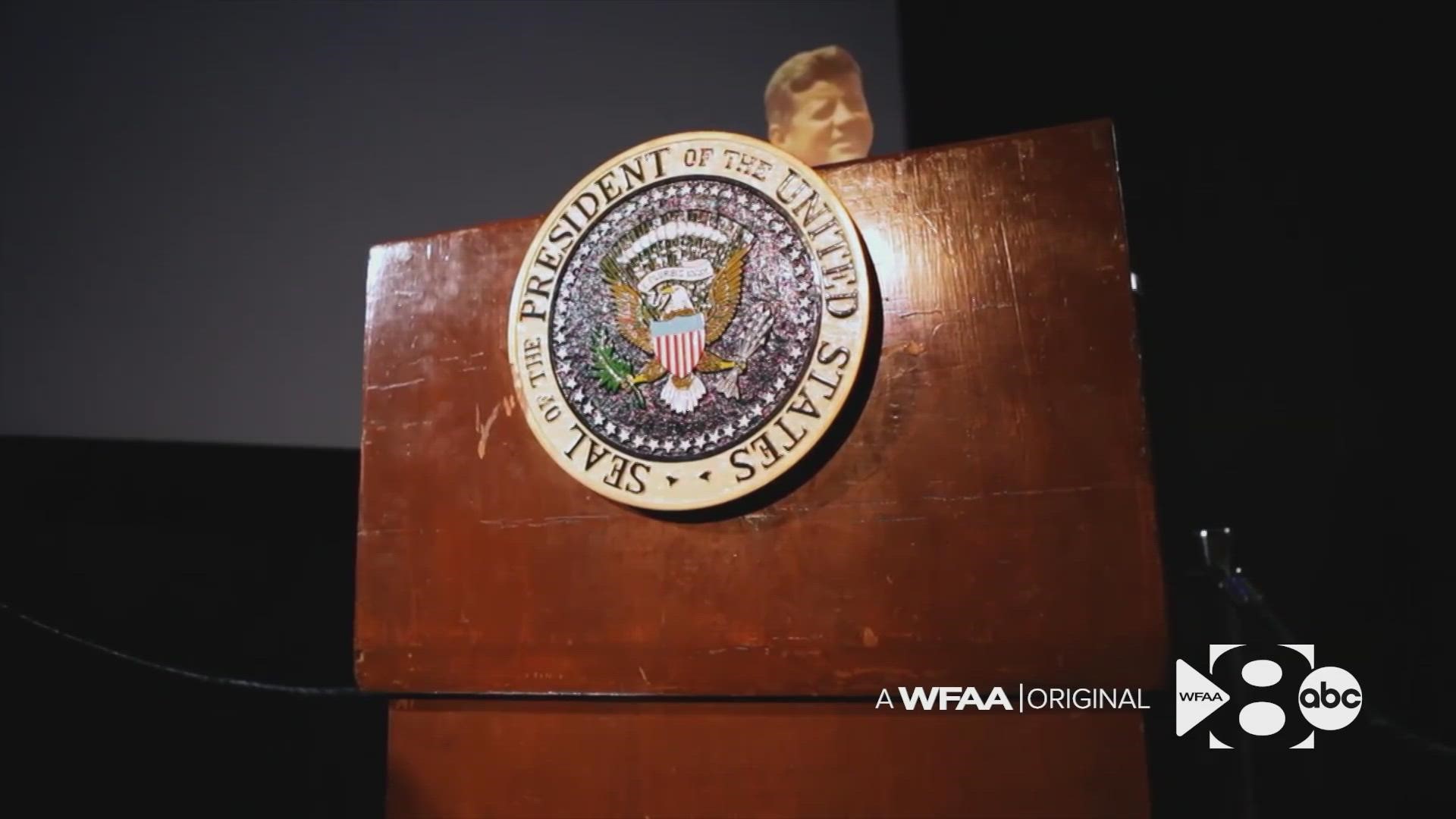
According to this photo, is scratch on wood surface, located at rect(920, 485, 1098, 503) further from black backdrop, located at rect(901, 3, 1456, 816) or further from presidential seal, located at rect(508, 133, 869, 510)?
black backdrop, located at rect(901, 3, 1456, 816)

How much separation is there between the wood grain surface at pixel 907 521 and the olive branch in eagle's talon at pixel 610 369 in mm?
144

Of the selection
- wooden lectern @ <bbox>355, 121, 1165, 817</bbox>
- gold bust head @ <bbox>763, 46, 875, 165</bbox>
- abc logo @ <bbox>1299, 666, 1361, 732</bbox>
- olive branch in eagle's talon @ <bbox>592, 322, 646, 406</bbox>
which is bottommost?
abc logo @ <bbox>1299, 666, 1361, 732</bbox>

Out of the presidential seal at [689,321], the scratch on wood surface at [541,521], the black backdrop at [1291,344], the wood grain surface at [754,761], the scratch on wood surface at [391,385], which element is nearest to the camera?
the wood grain surface at [754,761]

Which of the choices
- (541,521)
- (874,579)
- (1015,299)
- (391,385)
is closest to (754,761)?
(874,579)

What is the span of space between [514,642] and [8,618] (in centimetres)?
112

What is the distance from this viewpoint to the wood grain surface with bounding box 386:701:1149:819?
94 cm

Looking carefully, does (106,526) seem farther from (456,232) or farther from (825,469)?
(825,469)

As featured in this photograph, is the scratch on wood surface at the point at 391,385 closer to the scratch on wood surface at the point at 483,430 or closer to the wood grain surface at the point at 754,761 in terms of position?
the scratch on wood surface at the point at 483,430

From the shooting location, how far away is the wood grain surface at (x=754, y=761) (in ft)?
3.09

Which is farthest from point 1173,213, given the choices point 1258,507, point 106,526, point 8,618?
point 8,618

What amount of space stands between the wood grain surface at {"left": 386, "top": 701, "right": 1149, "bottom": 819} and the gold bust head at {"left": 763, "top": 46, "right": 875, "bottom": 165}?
2.52 feet

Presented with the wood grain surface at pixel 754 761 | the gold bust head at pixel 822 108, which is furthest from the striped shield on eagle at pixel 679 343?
the wood grain surface at pixel 754 761

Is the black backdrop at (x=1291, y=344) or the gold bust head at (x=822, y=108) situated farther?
the black backdrop at (x=1291, y=344)

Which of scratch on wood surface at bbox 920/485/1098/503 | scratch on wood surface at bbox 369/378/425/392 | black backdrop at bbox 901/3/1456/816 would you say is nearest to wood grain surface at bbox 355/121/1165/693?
scratch on wood surface at bbox 920/485/1098/503
